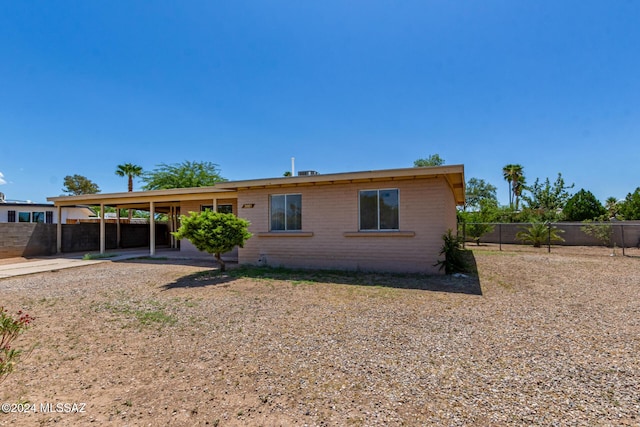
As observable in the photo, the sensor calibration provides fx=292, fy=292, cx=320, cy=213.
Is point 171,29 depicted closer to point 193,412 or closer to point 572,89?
point 193,412

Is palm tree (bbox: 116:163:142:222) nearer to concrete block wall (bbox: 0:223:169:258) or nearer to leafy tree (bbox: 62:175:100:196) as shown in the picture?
concrete block wall (bbox: 0:223:169:258)

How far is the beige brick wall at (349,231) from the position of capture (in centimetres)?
818

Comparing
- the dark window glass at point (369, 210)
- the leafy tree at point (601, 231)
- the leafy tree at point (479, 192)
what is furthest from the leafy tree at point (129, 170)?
the leafy tree at point (479, 192)

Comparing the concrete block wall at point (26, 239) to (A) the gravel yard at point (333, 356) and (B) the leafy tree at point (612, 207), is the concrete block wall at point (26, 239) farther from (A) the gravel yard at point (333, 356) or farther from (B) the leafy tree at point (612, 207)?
(B) the leafy tree at point (612, 207)

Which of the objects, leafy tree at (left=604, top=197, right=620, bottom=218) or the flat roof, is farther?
leafy tree at (left=604, top=197, right=620, bottom=218)

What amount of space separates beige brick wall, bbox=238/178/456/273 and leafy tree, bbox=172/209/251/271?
162cm

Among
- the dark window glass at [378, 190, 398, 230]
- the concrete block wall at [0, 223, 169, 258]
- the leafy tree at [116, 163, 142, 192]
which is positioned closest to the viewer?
the dark window glass at [378, 190, 398, 230]

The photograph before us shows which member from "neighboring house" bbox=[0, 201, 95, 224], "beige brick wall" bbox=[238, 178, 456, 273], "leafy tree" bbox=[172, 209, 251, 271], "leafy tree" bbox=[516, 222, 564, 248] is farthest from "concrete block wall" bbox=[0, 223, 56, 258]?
"leafy tree" bbox=[516, 222, 564, 248]

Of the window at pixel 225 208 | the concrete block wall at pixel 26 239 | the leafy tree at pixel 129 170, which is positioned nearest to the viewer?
the concrete block wall at pixel 26 239

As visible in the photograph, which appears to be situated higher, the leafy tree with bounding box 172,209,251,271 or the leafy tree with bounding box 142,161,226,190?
the leafy tree with bounding box 142,161,226,190

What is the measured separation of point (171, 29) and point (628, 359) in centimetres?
1327

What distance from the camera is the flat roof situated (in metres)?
7.87

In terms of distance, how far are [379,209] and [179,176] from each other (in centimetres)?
2382

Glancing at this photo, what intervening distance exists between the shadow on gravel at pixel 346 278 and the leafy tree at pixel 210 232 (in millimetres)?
909
